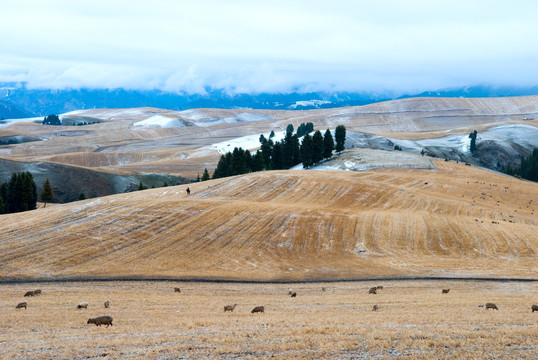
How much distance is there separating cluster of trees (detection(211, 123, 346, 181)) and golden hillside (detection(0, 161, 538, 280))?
39.2 meters

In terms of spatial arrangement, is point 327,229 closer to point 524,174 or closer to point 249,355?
point 249,355

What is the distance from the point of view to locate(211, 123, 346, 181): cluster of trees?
5020 inches

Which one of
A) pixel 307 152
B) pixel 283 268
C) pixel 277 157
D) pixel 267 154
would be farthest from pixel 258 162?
pixel 283 268

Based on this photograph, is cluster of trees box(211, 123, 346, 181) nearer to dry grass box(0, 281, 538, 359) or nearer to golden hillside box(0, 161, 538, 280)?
golden hillside box(0, 161, 538, 280)

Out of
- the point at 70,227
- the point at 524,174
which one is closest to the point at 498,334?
the point at 70,227

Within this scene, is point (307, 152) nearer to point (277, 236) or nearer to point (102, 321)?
point (277, 236)

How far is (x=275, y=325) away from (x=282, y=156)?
116 metres

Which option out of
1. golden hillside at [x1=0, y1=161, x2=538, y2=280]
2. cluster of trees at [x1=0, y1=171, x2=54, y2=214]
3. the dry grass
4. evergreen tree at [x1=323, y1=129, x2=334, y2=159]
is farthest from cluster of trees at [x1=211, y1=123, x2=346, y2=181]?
the dry grass

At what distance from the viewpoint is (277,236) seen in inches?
2441

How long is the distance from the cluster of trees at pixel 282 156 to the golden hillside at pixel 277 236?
39206 mm

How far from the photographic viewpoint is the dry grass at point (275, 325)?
63.8 feet

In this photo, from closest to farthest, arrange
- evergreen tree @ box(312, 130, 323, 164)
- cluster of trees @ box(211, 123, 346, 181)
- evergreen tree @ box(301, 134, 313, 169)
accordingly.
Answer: cluster of trees @ box(211, 123, 346, 181) < evergreen tree @ box(301, 134, 313, 169) < evergreen tree @ box(312, 130, 323, 164)

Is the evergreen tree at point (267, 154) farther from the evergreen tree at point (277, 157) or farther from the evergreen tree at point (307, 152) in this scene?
the evergreen tree at point (307, 152)

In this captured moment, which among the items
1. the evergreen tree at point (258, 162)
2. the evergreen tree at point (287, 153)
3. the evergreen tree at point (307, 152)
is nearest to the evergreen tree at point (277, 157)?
the evergreen tree at point (287, 153)
